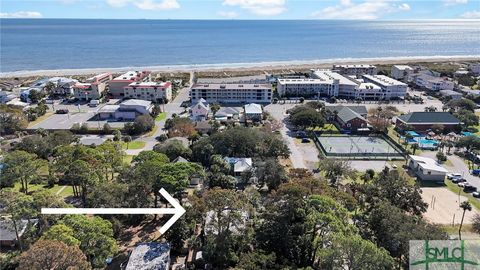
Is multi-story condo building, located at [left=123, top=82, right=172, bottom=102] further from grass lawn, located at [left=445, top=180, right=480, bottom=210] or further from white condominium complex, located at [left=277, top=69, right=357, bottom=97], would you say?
grass lawn, located at [left=445, top=180, right=480, bottom=210]

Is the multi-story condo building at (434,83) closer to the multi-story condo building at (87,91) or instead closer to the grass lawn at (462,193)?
the grass lawn at (462,193)

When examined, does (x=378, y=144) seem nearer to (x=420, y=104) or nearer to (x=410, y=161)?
(x=410, y=161)

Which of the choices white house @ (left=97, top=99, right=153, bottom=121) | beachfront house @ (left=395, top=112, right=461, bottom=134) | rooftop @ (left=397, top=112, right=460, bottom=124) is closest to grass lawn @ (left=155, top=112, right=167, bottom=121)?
white house @ (left=97, top=99, right=153, bottom=121)

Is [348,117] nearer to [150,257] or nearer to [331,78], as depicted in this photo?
→ [331,78]

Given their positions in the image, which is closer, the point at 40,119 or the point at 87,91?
the point at 40,119

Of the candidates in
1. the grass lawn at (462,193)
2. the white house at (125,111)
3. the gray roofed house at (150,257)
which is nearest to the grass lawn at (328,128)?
the grass lawn at (462,193)

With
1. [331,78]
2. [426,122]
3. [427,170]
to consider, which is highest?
[331,78]

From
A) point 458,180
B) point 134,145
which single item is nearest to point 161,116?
point 134,145
